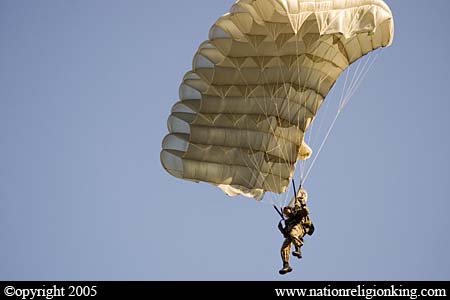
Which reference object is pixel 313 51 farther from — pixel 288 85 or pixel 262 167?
pixel 262 167

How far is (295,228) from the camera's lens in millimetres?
37312

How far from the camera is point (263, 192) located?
3956 centimetres

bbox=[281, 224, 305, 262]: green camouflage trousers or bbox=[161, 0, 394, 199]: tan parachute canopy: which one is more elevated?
bbox=[161, 0, 394, 199]: tan parachute canopy

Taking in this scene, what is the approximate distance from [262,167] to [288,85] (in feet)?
8.31

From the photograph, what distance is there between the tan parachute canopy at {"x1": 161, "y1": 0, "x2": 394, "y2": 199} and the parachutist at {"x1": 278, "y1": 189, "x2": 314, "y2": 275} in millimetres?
1995

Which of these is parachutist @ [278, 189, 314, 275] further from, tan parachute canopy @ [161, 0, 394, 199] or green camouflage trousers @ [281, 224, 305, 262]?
tan parachute canopy @ [161, 0, 394, 199]

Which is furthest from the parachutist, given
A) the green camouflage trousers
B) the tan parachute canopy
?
the tan parachute canopy

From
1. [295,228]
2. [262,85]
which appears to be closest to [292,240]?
[295,228]

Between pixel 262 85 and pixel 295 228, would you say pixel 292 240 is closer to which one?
pixel 295 228

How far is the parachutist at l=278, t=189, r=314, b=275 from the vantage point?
37281 mm
